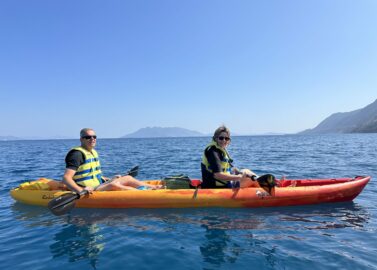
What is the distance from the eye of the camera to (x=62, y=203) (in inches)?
267

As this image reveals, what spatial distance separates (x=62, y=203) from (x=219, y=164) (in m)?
3.82

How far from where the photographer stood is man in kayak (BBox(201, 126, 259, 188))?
7.34 m

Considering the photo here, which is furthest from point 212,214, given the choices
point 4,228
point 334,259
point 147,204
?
point 4,228

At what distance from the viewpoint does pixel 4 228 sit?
6.59m

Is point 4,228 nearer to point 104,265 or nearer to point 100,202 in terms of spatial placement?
point 100,202

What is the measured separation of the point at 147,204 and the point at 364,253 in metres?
4.88

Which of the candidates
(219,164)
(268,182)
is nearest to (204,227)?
(219,164)

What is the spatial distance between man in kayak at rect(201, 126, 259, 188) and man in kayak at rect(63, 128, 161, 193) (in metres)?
1.75

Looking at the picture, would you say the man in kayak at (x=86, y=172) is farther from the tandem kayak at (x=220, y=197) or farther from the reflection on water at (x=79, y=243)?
the reflection on water at (x=79, y=243)

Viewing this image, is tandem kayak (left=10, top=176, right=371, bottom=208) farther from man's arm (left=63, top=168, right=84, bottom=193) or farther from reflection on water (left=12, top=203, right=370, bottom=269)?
man's arm (left=63, top=168, right=84, bottom=193)

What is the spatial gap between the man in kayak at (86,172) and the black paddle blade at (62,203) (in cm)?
18

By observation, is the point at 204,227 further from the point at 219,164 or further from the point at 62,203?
the point at 62,203

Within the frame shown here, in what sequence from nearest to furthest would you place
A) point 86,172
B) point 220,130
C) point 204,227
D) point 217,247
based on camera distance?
point 217,247
point 204,227
point 220,130
point 86,172

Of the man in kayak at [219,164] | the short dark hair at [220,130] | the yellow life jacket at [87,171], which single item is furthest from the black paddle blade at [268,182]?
the yellow life jacket at [87,171]
